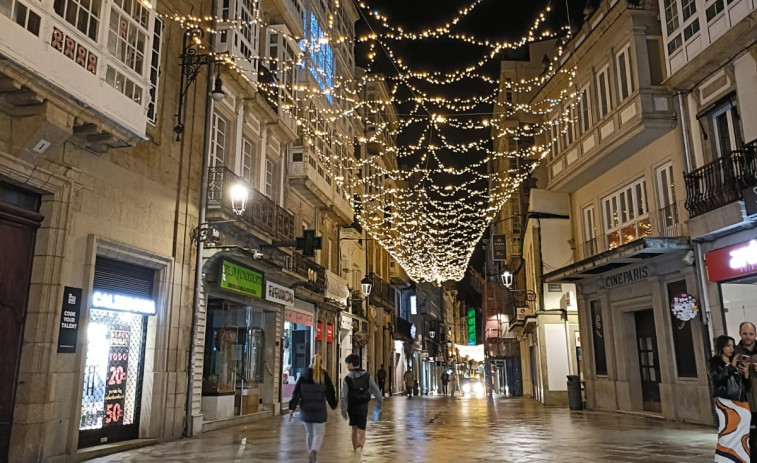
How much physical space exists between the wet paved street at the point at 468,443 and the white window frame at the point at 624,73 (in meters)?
8.86

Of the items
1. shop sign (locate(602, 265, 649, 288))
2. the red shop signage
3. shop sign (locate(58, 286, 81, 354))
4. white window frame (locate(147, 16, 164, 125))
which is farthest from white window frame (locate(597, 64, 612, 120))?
shop sign (locate(58, 286, 81, 354))

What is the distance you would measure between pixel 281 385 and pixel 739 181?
45.9ft

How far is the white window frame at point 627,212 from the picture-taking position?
16641mm

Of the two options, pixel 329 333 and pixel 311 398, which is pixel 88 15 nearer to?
pixel 311 398

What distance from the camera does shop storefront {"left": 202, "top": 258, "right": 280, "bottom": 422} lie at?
14805 millimetres

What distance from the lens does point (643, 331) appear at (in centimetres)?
1798

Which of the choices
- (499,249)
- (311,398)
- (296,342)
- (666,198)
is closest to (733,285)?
(666,198)

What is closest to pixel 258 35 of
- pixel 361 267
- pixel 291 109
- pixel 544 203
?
pixel 291 109

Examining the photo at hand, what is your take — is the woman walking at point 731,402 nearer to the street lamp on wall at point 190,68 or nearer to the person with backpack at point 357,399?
the person with backpack at point 357,399

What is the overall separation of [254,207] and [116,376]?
6038 mm

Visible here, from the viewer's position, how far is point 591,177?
1938 centimetres

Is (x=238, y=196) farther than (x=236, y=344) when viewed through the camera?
No

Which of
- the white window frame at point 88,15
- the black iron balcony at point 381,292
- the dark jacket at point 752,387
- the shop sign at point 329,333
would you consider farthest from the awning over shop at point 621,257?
the black iron balcony at point 381,292

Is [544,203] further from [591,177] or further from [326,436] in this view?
[326,436]
